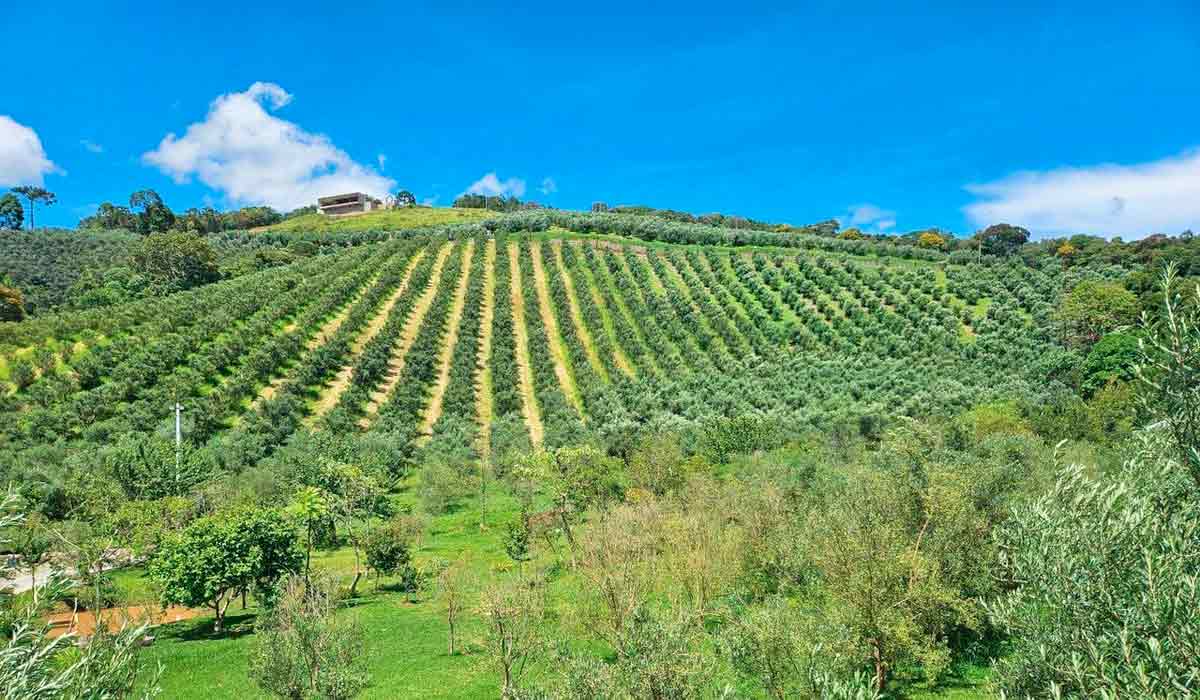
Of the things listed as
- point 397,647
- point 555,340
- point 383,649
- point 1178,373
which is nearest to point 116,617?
point 383,649

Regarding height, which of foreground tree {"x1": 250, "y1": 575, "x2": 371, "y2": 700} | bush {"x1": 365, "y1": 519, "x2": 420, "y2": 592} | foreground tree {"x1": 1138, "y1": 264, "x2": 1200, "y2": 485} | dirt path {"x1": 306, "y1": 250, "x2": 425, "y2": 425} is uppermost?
dirt path {"x1": 306, "y1": 250, "x2": 425, "y2": 425}

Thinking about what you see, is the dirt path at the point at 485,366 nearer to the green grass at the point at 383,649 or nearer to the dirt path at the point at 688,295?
the green grass at the point at 383,649

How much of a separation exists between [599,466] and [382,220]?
135 metres

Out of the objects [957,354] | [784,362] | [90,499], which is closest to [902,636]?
[90,499]

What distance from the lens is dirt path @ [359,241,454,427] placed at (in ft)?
240

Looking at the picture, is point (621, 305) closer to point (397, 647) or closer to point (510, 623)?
point (397, 647)

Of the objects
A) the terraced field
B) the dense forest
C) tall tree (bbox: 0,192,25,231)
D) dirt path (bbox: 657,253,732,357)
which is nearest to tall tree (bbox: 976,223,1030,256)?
the dense forest

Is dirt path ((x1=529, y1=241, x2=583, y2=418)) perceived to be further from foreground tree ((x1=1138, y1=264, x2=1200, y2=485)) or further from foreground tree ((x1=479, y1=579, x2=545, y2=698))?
foreground tree ((x1=1138, y1=264, x2=1200, y2=485))

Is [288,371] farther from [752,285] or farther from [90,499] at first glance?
[752,285]

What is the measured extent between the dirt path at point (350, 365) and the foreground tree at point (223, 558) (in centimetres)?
3732

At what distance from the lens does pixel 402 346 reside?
280 feet

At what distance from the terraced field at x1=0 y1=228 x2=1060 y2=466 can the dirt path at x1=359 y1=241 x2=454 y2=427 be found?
29 cm

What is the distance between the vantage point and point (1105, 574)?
10242 mm

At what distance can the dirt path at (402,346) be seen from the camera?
73.1 metres
